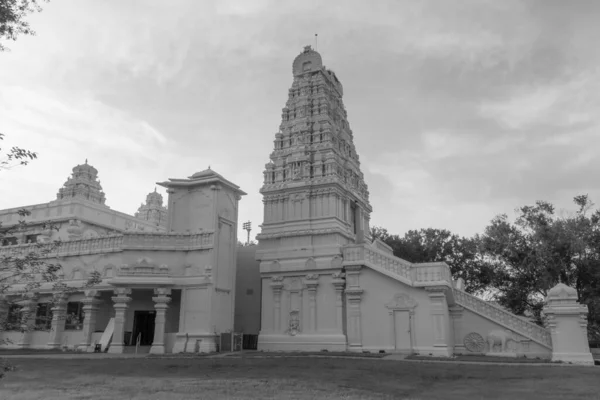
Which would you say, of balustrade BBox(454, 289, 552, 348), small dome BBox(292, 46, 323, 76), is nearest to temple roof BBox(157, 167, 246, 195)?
small dome BBox(292, 46, 323, 76)

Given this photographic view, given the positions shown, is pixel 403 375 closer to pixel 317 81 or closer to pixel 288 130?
pixel 288 130

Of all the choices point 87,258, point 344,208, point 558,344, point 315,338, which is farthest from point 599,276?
point 87,258

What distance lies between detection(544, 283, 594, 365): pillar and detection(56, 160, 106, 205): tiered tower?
40.1m

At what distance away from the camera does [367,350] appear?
24.5 meters

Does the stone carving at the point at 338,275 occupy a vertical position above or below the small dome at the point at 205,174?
below

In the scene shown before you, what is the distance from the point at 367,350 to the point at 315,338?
2804mm

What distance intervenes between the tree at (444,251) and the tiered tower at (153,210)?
28.2 meters

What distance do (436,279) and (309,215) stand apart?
8357mm

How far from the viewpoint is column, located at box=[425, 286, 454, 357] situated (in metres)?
22.9

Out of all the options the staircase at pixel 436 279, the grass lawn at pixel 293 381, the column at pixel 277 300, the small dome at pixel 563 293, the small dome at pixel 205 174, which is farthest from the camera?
the small dome at pixel 205 174

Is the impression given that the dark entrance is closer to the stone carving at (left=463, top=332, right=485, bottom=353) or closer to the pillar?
→ the stone carving at (left=463, top=332, right=485, bottom=353)

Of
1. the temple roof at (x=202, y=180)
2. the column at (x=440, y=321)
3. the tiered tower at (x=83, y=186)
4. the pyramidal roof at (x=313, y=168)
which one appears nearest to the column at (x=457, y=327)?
the column at (x=440, y=321)

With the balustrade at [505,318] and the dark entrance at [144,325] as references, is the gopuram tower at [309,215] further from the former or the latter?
the balustrade at [505,318]

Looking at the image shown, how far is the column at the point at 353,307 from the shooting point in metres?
24.9
